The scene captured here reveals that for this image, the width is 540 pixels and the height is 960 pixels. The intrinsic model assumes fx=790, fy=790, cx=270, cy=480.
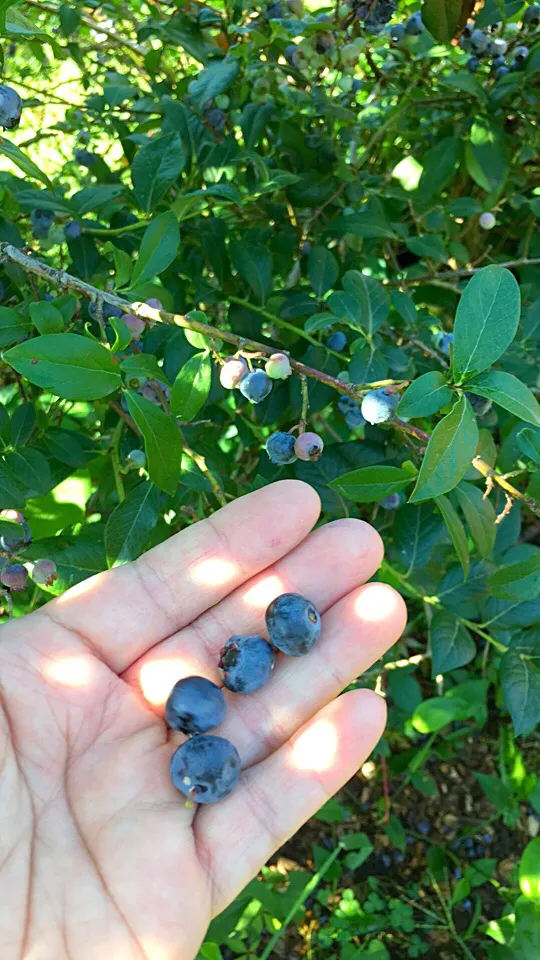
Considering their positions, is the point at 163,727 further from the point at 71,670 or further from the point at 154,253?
the point at 154,253

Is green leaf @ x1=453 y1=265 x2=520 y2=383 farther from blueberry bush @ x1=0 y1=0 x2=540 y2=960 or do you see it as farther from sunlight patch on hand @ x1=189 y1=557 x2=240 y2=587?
sunlight patch on hand @ x1=189 y1=557 x2=240 y2=587

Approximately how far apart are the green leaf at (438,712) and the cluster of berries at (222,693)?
2.36 feet

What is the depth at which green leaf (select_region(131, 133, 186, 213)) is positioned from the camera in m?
1.66

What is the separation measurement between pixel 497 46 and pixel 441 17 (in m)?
0.22

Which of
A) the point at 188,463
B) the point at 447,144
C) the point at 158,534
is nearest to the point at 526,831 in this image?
the point at 158,534

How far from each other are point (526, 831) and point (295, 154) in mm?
2337

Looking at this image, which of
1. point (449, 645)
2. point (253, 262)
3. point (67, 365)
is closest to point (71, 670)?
point (67, 365)

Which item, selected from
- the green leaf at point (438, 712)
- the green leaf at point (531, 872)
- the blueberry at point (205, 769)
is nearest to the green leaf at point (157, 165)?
the blueberry at point (205, 769)

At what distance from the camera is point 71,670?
5.03 ft

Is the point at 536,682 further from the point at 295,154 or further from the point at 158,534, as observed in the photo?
the point at 295,154

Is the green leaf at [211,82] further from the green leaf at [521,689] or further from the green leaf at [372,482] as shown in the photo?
the green leaf at [521,689]

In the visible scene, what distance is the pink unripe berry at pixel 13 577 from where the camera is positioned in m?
1.42

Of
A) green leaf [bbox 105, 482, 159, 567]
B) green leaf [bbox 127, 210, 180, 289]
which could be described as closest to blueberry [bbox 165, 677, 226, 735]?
green leaf [bbox 105, 482, 159, 567]

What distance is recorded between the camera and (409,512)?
179 cm
